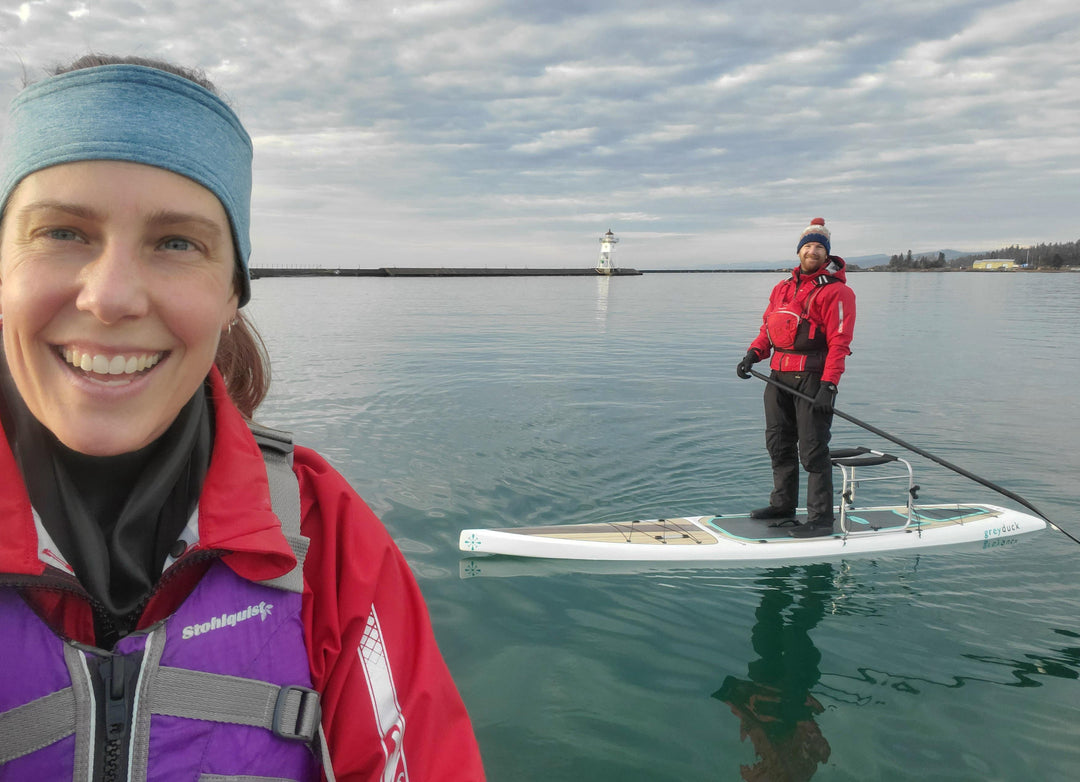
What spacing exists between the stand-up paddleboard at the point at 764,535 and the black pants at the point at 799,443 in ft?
0.76

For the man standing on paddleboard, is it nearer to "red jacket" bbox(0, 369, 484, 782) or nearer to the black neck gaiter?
"red jacket" bbox(0, 369, 484, 782)

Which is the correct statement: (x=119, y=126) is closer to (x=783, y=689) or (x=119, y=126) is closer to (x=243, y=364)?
(x=243, y=364)

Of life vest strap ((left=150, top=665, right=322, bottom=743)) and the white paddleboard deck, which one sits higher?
life vest strap ((left=150, top=665, right=322, bottom=743))

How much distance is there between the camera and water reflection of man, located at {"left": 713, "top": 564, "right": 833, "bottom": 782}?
12.6 ft

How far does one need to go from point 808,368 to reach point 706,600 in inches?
109

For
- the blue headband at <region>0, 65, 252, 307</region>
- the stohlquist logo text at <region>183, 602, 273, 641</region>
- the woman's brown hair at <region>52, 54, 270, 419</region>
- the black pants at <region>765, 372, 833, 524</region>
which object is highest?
the blue headband at <region>0, 65, 252, 307</region>

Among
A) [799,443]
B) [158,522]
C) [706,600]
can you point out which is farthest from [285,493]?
[799,443]

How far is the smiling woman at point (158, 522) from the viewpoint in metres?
1.20

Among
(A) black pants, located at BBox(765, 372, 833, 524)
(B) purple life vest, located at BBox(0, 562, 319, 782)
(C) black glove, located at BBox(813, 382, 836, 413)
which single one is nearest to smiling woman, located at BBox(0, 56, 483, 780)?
(B) purple life vest, located at BBox(0, 562, 319, 782)

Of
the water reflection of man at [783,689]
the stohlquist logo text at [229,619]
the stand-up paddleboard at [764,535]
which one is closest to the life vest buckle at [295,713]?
the stohlquist logo text at [229,619]

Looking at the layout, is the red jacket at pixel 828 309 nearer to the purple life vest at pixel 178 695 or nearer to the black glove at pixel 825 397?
the black glove at pixel 825 397

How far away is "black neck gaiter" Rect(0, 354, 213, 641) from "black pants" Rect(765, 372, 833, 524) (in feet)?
21.1

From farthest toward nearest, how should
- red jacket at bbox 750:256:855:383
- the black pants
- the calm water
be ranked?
the black pants → red jacket at bbox 750:256:855:383 → the calm water

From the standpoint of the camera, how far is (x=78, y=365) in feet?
4.04
